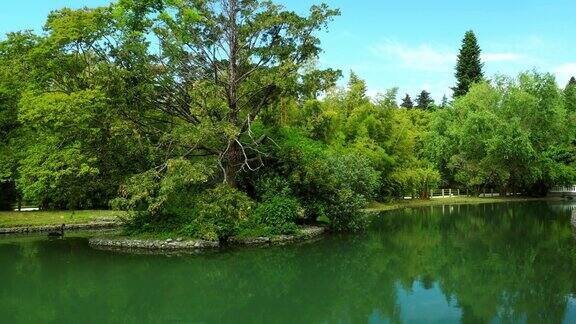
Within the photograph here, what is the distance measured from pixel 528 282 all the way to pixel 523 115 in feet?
126

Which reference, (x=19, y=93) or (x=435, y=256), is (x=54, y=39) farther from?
(x=435, y=256)

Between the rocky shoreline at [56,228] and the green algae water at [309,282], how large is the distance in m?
2.10

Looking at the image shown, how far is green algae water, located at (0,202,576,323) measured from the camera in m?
10.8

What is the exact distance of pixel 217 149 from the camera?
23578 millimetres

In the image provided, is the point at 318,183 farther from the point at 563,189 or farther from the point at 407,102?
the point at 407,102

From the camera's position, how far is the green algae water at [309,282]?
10.8 metres

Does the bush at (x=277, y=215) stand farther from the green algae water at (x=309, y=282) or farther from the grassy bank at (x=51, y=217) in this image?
the grassy bank at (x=51, y=217)

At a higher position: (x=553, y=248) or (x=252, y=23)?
(x=252, y=23)

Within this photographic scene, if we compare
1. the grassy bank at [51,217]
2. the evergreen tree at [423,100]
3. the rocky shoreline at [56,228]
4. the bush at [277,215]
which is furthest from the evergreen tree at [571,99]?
the rocky shoreline at [56,228]

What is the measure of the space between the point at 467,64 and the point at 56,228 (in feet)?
165

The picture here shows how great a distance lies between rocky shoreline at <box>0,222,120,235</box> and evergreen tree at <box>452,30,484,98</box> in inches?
1784

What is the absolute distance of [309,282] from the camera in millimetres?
14039

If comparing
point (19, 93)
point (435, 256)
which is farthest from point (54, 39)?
point (435, 256)

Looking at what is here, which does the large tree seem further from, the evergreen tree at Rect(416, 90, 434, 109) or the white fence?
the evergreen tree at Rect(416, 90, 434, 109)
